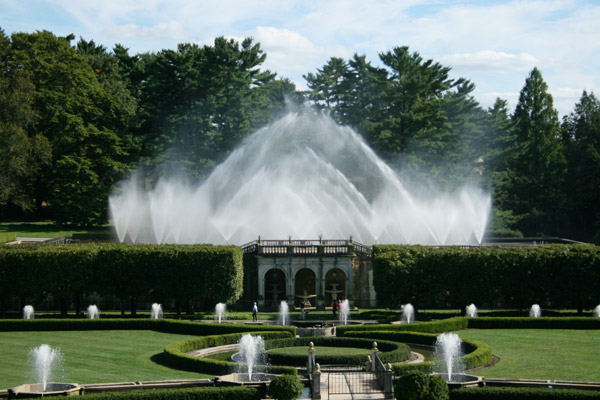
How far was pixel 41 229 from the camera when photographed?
91438 mm

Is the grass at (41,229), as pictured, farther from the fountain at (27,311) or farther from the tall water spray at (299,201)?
the fountain at (27,311)

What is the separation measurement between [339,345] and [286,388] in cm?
1569

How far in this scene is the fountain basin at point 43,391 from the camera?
29969 millimetres

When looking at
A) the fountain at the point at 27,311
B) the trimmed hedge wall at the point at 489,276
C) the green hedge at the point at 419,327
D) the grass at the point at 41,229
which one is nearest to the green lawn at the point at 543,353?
the green hedge at the point at 419,327

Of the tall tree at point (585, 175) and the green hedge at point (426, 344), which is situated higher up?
the tall tree at point (585, 175)

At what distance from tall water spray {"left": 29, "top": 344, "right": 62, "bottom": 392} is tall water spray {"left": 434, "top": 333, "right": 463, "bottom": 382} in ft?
53.2

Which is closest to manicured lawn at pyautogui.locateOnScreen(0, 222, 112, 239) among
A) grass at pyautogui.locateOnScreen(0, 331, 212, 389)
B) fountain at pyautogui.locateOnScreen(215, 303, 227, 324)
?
fountain at pyautogui.locateOnScreen(215, 303, 227, 324)

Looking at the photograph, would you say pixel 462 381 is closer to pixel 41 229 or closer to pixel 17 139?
pixel 17 139

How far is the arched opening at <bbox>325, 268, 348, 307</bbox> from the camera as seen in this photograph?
69.2 m

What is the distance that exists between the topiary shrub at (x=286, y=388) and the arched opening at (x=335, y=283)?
38.8 metres

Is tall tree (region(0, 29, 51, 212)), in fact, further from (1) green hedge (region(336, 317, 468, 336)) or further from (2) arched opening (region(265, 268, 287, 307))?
(1) green hedge (region(336, 317, 468, 336))

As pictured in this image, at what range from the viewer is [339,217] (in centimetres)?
8375

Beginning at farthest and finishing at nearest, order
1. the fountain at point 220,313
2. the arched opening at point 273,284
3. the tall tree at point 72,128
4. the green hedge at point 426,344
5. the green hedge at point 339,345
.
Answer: the tall tree at point 72,128
the arched opening at point 273,284
the fountain at point 220,313
the green hedge at point 339,345
the green hedge at point 426,344

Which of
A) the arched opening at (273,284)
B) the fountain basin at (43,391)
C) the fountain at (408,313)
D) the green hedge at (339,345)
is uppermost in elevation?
the arched opening at (273,284)
